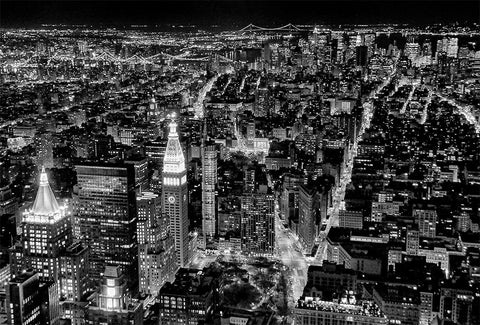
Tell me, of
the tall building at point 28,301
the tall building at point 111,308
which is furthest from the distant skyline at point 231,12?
the tall building at point 111,308

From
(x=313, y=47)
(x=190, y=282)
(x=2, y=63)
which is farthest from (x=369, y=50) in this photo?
(x=190, y=282)

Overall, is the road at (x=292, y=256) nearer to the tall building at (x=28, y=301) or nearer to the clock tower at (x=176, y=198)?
the clock tower at (x=176, y=198)

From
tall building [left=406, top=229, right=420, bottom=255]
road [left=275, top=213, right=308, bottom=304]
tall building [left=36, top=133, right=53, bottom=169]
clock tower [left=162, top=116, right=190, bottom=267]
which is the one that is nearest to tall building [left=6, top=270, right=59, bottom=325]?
road [left=275, top=213, right=308, bottom=304]

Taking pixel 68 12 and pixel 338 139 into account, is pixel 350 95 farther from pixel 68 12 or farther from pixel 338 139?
pixel 68 12

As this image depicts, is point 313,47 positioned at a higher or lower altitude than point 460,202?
higher

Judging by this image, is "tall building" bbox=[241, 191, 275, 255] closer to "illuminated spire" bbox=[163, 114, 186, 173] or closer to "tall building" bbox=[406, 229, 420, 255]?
"illuminated spire" bbox=[163, 114, 186, 173]

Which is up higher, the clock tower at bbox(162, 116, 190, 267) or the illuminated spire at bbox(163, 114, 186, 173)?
the illuminated spire at bbox(163, 114, 186, 173)
